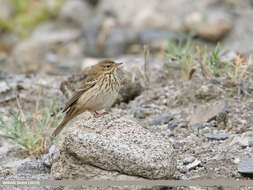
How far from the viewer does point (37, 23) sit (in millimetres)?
17844

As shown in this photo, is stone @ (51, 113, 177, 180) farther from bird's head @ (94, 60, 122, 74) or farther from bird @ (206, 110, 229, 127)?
bird @ (206, 110, 229, 127)

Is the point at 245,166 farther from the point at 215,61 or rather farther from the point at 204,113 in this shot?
the point at 215,61

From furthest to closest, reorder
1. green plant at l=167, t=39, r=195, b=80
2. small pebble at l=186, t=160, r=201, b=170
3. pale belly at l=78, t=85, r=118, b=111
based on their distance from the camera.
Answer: green plant at l=167, t=39, r=195, b=80, pale belly at l=78, t=85, r=118, b=111, small pebble at l=186, t=160, r=201, b=170

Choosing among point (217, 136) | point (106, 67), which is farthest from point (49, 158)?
point (217, 136)

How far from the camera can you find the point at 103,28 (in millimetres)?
15727

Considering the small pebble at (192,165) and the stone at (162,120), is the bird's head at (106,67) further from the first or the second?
the small pebble at (192,165)

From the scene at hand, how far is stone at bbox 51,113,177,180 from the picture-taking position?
5.43 m

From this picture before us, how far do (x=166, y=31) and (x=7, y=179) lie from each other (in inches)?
382

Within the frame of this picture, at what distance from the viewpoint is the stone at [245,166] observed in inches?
222

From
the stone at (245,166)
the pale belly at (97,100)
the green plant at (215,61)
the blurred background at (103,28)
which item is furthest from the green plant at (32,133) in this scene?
the blurred background at (103,28)

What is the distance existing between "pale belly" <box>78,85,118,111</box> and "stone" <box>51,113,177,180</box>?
2.86 ft

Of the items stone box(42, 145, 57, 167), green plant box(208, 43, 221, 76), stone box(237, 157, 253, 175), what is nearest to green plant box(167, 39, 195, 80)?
green plant box(208, 43, 221, 76)

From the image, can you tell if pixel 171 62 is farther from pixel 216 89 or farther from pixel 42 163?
pixel 42 163

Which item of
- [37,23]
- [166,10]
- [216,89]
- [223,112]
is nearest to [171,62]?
[216,89]
